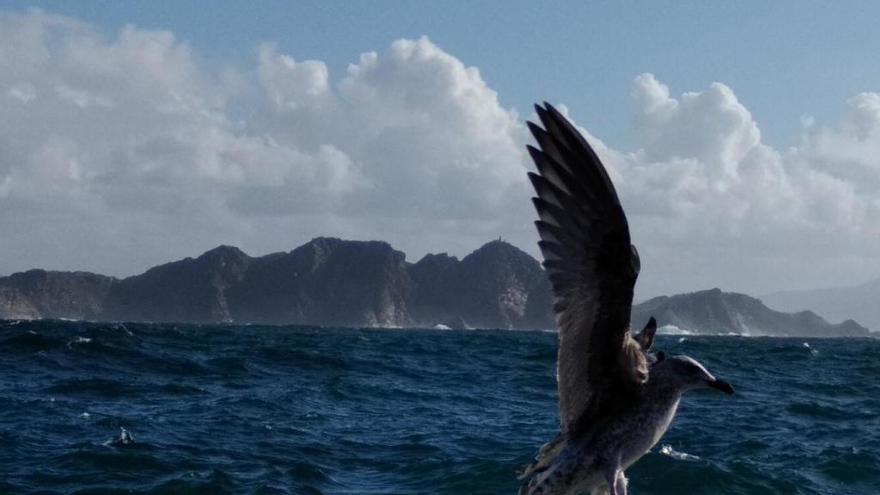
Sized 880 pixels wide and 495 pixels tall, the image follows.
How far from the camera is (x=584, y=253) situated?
6082mm

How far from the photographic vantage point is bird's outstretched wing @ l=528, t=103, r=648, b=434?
5.87 meters

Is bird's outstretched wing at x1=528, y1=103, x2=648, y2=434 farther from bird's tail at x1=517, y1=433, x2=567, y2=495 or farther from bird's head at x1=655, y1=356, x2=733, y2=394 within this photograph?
bird's tail at x1=517, y1=433, x2=567, y2=495

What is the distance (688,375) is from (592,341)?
611 mm

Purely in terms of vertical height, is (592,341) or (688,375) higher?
(592,341)

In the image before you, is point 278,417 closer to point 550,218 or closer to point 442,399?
point 442,399

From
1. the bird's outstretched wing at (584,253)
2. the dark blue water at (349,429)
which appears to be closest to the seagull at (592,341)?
the bird's outstretched wing at (584,253)

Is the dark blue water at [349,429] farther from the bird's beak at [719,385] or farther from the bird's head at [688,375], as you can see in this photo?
the bird's beak at [719,385]

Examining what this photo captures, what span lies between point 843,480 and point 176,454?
29.9 feet

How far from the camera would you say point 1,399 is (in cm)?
1877

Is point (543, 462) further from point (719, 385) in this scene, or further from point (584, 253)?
point (584, 253)

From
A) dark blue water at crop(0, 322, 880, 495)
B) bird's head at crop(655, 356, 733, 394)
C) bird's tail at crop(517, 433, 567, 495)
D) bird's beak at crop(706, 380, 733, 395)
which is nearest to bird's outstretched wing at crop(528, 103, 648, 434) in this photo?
bird's head at crop(655, 356, 733, 394)

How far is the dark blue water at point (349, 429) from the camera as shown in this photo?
13.8 m

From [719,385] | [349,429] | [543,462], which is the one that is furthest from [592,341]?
[349,429]

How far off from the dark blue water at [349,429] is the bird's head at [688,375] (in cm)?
742
